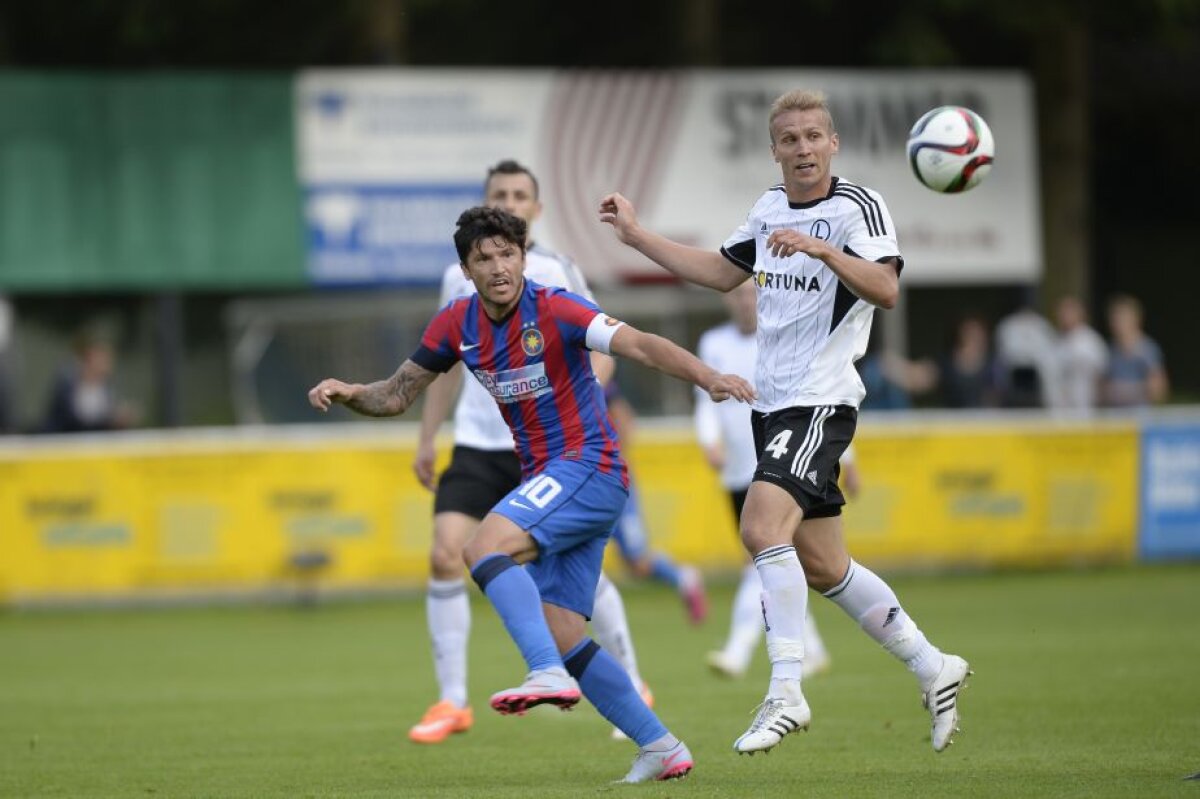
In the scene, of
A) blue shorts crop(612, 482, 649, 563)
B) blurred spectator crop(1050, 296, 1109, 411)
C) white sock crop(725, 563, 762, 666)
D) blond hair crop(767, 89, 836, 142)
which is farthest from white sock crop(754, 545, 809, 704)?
blurred spectator crop(1050, 296, 1109, 411)

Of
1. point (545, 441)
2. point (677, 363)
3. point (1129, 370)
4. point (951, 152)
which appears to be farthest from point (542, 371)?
point (1129, 370)

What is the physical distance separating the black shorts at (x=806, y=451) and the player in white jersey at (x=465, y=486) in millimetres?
1748

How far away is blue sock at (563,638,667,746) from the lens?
24.2ft

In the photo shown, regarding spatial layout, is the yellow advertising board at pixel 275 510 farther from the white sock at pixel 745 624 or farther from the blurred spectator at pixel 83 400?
the white sock at pixel 745 624

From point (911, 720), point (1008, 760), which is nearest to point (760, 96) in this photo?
point (911, 720)

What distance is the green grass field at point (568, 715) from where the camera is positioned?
7605 millimetres

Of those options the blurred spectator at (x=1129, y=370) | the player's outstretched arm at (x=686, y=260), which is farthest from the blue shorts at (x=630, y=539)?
the blurred spectator at (x=1129, y=370)

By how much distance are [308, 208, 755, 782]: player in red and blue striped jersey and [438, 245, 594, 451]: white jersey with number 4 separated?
1486 millimetres

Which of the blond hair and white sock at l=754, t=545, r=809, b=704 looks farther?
the blond hair

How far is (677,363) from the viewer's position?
7.03 m

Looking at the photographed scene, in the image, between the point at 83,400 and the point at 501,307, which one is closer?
the point at 501,307

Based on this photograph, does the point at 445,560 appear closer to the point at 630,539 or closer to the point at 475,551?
the point at 475,551

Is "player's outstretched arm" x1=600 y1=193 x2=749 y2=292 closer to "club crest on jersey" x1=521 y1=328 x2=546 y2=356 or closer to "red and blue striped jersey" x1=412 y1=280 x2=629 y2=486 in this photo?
"red and blue striped jersey" x1=412 y1=280 x2=629 y2=486

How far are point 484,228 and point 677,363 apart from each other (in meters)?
0.94
